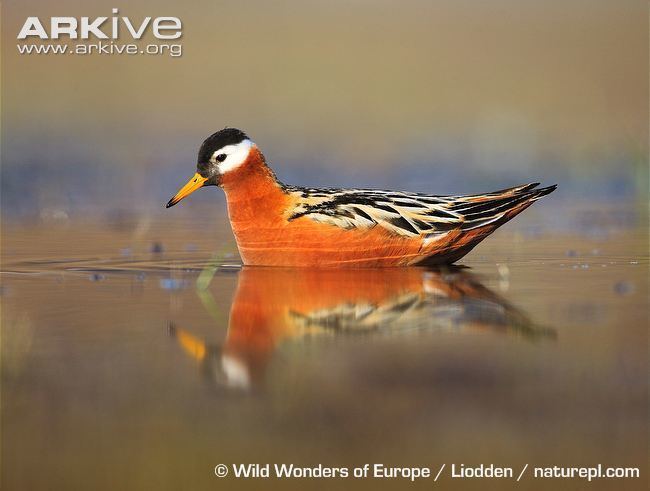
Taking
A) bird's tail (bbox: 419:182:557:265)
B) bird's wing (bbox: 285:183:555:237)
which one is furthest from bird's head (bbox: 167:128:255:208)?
bird's tail (bbox: 419:182:557:265)

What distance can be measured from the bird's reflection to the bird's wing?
2.09 ft

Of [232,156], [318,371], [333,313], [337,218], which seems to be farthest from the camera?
[232,156]

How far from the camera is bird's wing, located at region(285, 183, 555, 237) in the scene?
8.92 m

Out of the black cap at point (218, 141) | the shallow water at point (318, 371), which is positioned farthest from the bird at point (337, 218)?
the shallow water at point (318, 371)

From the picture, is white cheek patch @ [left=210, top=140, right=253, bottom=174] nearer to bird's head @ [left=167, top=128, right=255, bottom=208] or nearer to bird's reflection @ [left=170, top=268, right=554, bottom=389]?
bird's head @ [left=167, top=128, right=255, bottom=208]

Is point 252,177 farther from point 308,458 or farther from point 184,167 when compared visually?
point 184,167

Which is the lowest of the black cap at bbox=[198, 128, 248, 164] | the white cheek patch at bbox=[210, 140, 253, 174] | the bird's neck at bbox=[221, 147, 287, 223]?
the bird's neck at bbox=[221, 147, 287, 223]

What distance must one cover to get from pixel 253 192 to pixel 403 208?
4.30ft

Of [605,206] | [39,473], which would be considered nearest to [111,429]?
[39,473]

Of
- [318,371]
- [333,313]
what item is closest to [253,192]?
[333,313]

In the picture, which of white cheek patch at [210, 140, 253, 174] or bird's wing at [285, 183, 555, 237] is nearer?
bird's wing at [285, 183, 555, 237]

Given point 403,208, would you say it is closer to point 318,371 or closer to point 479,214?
point 479,214

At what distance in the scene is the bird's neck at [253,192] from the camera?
30.0 feet

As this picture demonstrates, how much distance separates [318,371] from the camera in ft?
16.2
